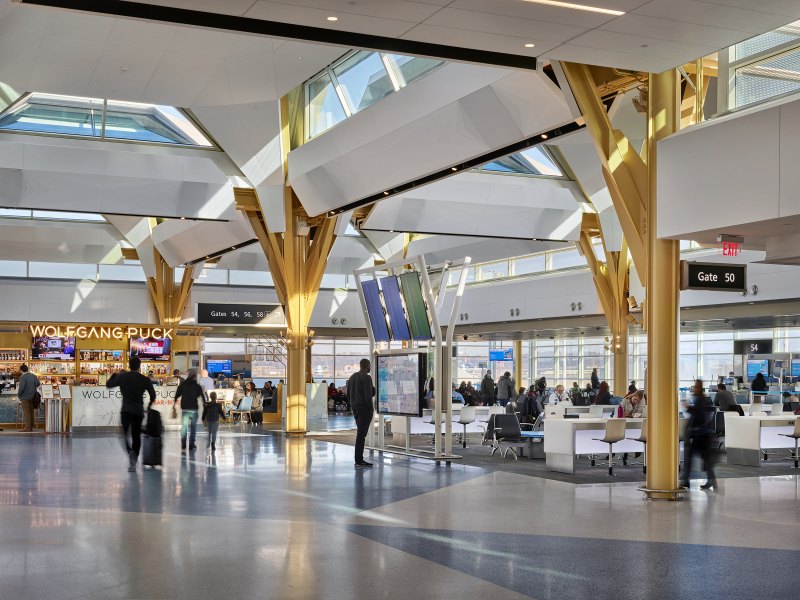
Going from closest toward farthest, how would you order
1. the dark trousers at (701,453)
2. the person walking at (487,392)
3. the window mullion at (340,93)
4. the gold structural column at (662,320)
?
the gold structural column at (662,320) → the dark trousers at (701,453) → the window mullion at (340,93) → the person walking at (487,392)

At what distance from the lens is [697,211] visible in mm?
10984

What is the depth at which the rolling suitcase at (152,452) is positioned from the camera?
14.4 metres

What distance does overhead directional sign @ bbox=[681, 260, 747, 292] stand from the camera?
38.7ft

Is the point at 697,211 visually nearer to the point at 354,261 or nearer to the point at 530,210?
the point at 530,210

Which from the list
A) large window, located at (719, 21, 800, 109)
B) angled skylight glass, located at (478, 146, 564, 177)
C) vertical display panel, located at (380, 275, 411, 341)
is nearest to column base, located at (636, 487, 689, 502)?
large window, located at (719, 21, 800, 109)

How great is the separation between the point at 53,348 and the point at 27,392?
307 centimetres

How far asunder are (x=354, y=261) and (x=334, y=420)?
7040 mm

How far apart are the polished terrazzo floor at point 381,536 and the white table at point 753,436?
6.04 ft

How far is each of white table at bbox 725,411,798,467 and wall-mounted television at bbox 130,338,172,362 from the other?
57.0 ft

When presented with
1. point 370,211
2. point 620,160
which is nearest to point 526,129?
point 620,160

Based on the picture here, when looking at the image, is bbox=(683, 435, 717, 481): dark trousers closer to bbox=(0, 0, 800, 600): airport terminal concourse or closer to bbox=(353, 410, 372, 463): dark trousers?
bbox=(0, 0, 800, 600): airport terminal concourse

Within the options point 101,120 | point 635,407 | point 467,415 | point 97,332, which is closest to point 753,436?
point 635,407

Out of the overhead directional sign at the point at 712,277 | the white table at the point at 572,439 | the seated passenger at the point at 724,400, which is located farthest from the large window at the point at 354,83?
the seated passenger at the point at 724,400

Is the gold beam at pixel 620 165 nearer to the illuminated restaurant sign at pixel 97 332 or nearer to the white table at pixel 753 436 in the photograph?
the white table at pixel 753 436
